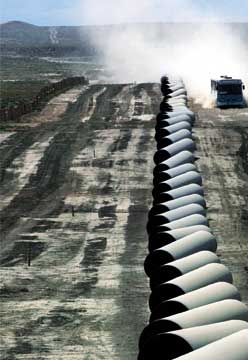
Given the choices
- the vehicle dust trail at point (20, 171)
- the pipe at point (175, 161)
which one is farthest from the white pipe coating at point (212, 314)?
the vehicle dust trail at point (20, 171)

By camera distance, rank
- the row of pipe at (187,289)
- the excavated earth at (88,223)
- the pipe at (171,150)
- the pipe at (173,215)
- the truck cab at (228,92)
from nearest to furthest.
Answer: the row of pipe at (187,289)
the excavated earth at (88,223)
the pipe at (173,215)
the pipe at (171,150)
the truck cab at (228,92)

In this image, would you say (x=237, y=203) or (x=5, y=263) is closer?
(x=5, y=263)

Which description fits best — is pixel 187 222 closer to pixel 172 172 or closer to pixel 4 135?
pixel 172 172

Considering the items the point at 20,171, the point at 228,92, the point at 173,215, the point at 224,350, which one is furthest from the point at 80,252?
the point at 228,92

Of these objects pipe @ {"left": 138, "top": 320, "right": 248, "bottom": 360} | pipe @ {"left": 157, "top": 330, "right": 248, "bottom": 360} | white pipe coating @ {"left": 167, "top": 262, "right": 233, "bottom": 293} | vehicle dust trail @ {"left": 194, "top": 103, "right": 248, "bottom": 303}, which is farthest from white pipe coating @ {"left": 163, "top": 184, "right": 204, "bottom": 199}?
pipe @ {"left": 157, "top": 330, "right": 248, "bottom": 360}

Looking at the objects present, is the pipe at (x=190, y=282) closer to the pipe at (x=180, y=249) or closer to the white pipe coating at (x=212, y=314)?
the white pipe coating at (x=212, y=314)

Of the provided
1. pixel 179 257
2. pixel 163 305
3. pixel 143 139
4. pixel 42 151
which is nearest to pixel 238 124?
pixel 143 139

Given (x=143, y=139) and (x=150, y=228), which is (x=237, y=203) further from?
Result: (x=143, y=139)
